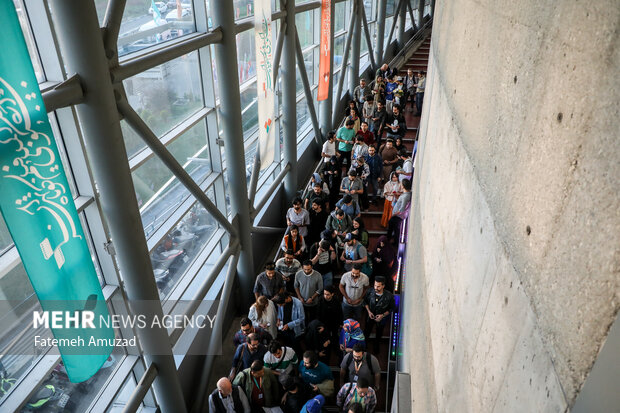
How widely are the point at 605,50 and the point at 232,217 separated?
7024 mm

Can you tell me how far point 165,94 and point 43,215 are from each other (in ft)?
10.9

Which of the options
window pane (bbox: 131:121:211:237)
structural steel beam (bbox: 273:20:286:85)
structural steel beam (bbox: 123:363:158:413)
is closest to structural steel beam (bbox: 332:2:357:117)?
structural steel beam (bbox: 273:20:286:85)

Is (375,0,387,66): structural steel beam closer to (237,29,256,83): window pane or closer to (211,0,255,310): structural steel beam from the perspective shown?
(237,29,256,83): window pane

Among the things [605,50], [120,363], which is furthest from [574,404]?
[120,363]

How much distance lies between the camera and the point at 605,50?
1154 mm

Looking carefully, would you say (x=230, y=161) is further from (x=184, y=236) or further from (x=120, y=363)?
(x=120, y=363)

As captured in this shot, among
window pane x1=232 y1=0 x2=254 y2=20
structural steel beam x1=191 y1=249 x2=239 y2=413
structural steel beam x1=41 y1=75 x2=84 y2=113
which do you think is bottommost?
structural steel beam x1=191 y1=249 x2=239 y2=413

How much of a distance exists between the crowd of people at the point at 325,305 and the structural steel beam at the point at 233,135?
0.93m

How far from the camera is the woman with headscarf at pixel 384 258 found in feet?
24.9

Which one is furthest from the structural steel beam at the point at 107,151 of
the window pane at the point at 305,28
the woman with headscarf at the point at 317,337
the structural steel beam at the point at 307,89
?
the window pane at the point at 305,28

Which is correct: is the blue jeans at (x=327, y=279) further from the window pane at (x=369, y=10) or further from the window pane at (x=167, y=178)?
the window pane at (x=369, y=10)

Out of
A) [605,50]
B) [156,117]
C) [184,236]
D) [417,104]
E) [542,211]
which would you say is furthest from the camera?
[417,104]

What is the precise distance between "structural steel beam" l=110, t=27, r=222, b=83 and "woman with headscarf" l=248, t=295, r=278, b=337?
3.34 meters

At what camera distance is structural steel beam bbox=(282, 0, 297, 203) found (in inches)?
372
